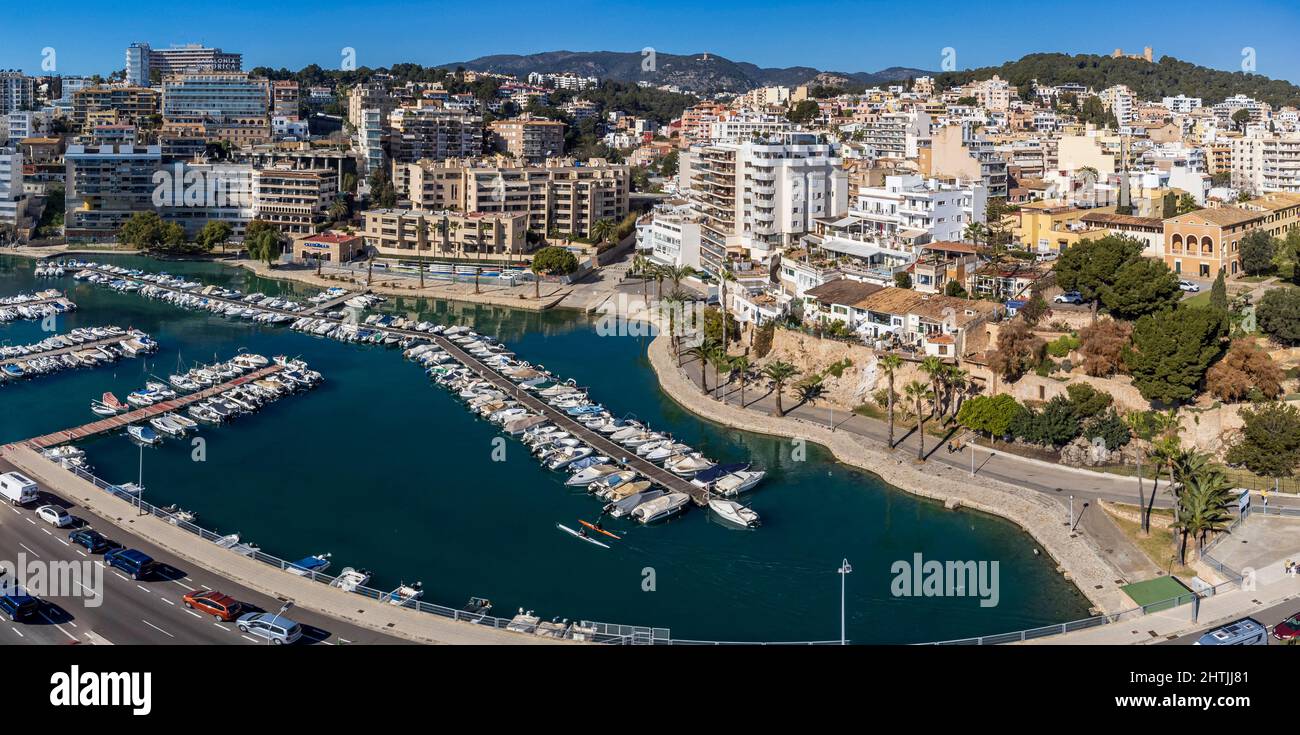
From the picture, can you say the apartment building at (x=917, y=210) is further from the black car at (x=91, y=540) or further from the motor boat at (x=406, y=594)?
the black car at (x=91, y=540)

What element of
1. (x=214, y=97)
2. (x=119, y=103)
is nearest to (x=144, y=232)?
(x=214, y=97)

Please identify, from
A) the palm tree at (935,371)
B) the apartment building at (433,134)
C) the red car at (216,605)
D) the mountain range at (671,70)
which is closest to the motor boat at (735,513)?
the palm tree at (935,371)

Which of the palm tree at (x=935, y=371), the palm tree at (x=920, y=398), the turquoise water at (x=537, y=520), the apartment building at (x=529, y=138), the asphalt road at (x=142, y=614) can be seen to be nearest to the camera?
the asphalt road at (x=142, y=614)

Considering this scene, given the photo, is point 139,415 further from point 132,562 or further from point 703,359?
point 703,359

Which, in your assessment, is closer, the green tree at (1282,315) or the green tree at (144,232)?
the green tree at (1282,315)

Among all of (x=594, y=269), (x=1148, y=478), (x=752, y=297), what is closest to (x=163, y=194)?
(x=594, y=269)

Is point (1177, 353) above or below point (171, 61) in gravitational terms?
below
